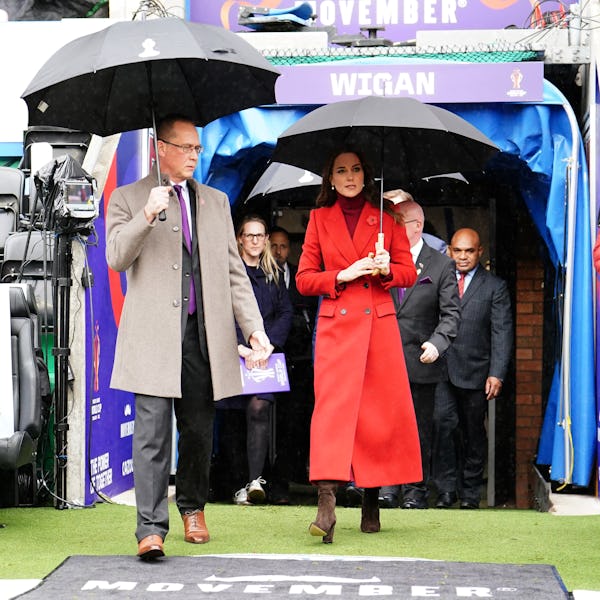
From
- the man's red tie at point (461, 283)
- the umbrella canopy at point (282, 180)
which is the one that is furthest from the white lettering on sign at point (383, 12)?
the man's red tie at point (461, 283)

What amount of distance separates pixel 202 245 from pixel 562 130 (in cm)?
401

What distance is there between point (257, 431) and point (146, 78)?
3391 mm

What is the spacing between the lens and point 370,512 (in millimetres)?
6516

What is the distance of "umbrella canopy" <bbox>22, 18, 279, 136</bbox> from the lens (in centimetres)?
542

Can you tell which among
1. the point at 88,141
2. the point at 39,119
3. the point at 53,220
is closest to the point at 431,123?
the point at 39,119

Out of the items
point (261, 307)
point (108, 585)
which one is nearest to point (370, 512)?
point (108, 585)

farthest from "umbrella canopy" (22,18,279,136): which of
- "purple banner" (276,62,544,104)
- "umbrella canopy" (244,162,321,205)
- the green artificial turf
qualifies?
"purple banner" (276,62,544,104)

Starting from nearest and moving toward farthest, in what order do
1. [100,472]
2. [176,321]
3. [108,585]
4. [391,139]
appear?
[108,585], [176,321], [391,139], [100,472]

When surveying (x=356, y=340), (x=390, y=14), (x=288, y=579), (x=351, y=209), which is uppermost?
(x=390, y=14)

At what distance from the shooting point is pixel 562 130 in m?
9.07

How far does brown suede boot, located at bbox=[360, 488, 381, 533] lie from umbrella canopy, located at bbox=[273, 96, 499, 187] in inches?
65.3

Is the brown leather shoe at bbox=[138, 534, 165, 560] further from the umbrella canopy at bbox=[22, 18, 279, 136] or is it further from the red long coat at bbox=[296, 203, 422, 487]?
the umbrella canopy at bbox=[22, 18, 279, 136]

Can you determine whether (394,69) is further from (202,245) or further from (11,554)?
(11,554)

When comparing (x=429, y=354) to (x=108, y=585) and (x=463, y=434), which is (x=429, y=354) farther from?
(x=108, y=585)
